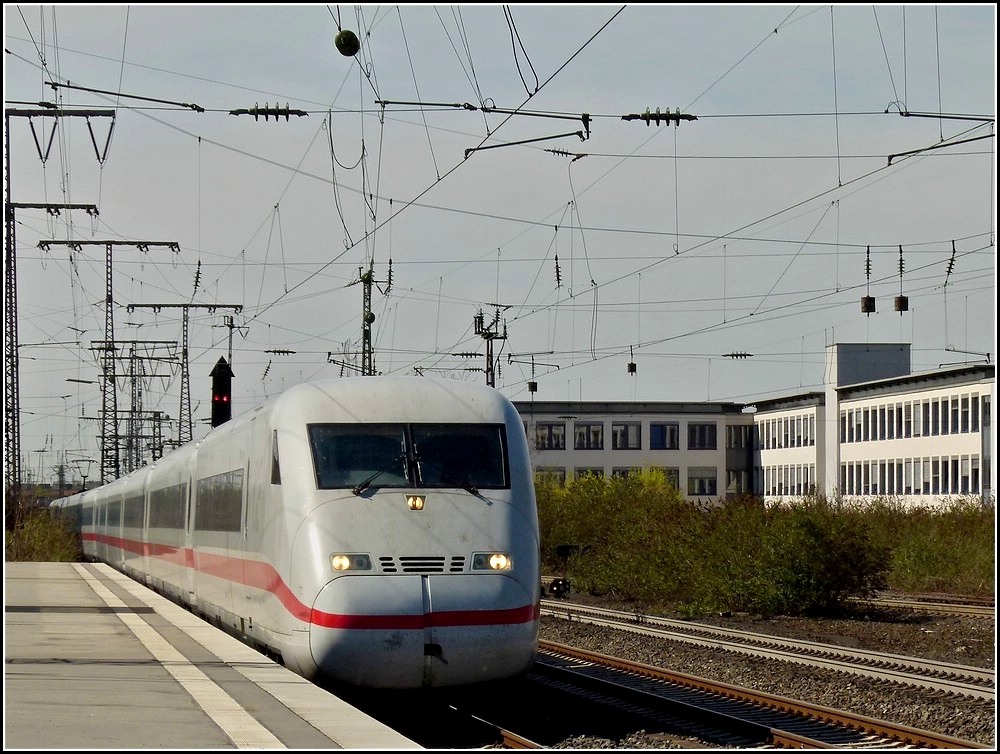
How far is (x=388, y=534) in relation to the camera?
42.5ft

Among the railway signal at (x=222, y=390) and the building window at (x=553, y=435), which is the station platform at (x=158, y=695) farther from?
the building window at (x=553, y=435)

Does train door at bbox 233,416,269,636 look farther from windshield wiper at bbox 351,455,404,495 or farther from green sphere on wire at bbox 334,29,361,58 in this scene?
green sphere on wire at bbox 334,29,361,58

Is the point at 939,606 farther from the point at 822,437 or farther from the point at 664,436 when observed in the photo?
the point at 664,436

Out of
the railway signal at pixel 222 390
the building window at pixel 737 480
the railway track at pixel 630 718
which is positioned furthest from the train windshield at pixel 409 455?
the building window at pixel 737 480

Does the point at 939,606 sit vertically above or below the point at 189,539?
below

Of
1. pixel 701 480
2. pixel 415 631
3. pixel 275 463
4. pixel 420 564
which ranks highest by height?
pixel 275 463

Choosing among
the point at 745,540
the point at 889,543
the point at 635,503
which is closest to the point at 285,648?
the point at 745,540

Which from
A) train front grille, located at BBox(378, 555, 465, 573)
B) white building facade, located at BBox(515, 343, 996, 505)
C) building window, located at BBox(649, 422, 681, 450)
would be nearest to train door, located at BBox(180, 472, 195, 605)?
train front grille, located at BBox(378, 555, 465, 573)

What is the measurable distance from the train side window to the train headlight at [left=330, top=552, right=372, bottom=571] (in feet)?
5.44

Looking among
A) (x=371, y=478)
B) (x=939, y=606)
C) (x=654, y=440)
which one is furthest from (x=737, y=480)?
(x=371, y=478)

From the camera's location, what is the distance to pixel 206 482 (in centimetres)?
2002

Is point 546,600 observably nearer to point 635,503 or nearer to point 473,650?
point 635,503

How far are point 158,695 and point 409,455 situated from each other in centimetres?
342

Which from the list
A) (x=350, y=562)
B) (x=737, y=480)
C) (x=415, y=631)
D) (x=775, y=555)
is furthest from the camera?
(x=737, y=480)
